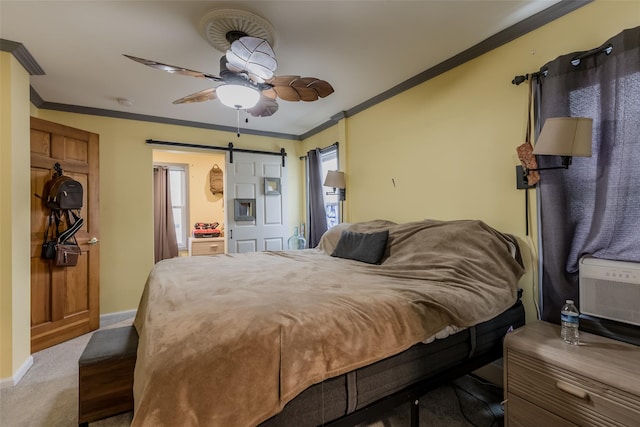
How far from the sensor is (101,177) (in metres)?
3.58

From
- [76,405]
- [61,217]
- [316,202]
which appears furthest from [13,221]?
[316,202]

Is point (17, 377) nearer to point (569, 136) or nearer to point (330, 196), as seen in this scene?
point (330, 196)

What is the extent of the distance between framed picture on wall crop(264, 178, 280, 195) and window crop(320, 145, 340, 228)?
85 cm

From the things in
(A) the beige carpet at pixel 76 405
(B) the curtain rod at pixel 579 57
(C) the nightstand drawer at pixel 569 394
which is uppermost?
(B) the curtain rod at pixel 579 57

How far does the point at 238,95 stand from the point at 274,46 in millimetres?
567

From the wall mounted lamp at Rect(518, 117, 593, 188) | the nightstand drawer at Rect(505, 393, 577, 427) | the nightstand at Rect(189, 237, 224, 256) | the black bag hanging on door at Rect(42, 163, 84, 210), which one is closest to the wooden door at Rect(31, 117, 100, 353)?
the black bag hanging on door at Rect(42, 163, 84, 210)

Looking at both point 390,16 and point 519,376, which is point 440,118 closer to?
point 390,16

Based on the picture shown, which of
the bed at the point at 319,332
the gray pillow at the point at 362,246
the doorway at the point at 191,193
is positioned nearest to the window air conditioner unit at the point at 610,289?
the bed at the point at 319,332

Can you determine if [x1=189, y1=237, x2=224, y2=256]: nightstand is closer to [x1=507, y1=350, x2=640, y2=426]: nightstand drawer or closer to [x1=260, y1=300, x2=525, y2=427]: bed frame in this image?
[x1=260, y1=300, x2=525, y2=427]: bed frame

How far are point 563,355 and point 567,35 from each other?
191cm

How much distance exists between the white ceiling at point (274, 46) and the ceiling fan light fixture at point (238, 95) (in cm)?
47

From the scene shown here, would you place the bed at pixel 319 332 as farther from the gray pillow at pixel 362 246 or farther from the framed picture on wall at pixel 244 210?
the framed picture on wall at pixel 244 210

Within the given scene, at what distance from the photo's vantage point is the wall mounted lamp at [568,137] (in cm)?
158

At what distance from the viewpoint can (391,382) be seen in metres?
1.34
